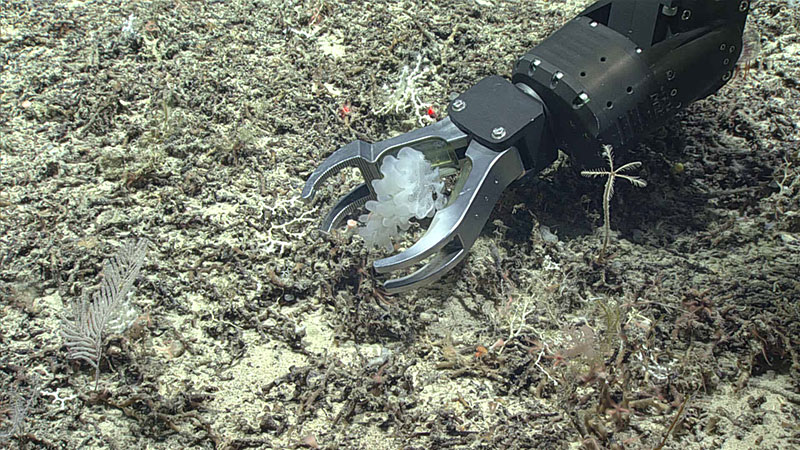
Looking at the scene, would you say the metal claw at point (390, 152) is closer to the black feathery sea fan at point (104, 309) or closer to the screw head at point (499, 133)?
the screw head at point (499, 133)

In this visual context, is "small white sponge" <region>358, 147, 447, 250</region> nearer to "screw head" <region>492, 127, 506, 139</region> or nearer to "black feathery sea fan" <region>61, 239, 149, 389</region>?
"screw head" <region>492, 127, 506, 139</region>

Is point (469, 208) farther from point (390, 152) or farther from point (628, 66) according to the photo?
point (628, 66)

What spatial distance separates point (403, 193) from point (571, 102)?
56cm

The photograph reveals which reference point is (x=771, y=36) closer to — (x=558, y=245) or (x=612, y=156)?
(x=612, y=156)

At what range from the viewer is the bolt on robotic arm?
1.99 metres

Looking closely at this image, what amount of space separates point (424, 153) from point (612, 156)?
0.58 metres

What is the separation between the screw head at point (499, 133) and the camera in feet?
6.57

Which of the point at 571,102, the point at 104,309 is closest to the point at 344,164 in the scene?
the point at 571,102

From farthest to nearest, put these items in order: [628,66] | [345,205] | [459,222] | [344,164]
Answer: [345,205], [344,164], [628,66], [459,222]

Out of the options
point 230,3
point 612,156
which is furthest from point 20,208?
point 612,156

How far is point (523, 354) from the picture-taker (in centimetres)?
192

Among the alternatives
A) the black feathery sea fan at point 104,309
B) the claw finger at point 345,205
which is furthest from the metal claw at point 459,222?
the black feathery sea fan at point 104,309

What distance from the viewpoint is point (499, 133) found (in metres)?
2.01

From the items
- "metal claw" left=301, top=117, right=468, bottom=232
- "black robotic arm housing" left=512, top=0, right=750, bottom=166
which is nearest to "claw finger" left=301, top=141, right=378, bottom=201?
"metal claw" left=301, top=117, right=468, bottom=232
